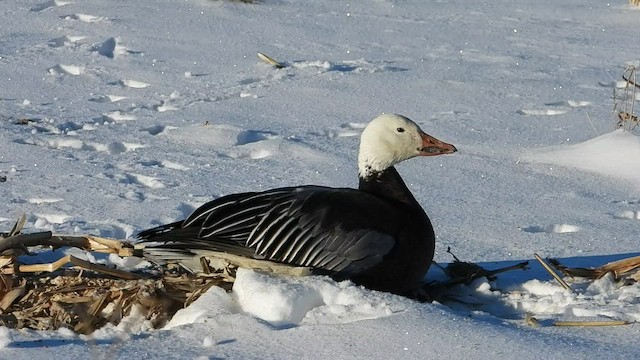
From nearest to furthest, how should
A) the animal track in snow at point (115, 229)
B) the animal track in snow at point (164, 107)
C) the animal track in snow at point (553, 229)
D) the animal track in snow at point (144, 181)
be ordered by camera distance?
the animal track in snow at point (115, 229)
the animal track in snow at point (553, 229)
the animal track in snow at point (144, 181)
the animal track in snow at point (164, 107)

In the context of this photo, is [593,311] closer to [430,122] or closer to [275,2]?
[430,122]

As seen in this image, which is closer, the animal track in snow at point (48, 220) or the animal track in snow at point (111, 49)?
the animal track in snow at point (48, 220)

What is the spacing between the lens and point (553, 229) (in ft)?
18.3

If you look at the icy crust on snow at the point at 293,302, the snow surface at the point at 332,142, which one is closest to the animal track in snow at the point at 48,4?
the snow surface at the point at 332,142

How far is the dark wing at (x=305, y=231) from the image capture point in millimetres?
4484

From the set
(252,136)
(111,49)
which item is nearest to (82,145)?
(252,136)

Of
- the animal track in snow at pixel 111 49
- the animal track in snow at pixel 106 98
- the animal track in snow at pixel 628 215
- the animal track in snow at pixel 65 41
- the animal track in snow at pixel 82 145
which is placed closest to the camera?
the animal track in snow at pixel 628 215

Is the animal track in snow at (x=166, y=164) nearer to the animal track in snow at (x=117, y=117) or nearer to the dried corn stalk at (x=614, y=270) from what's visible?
the animal track in snow at (x=117, y=117)

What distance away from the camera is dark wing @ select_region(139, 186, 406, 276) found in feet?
14.7

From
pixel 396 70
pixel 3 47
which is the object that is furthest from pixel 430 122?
pixel 3 47

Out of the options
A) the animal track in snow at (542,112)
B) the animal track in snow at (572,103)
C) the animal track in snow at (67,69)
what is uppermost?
the animal track in snow at (572,103)

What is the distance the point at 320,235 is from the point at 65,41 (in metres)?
4.52

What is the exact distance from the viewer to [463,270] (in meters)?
4.77

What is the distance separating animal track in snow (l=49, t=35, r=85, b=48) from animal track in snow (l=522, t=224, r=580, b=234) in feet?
13.6
